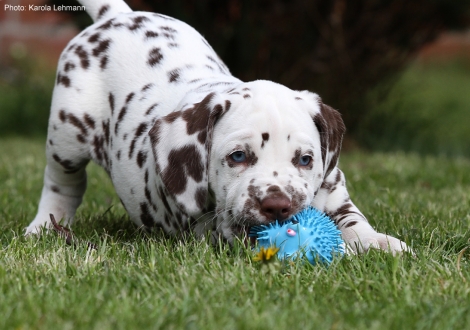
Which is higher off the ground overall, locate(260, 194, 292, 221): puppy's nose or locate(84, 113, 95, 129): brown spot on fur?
locate(260, 194, 292, 221): puppy's nose

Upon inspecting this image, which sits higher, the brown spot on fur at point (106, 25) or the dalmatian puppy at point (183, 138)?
the brown spot on fur at point (106, 25)

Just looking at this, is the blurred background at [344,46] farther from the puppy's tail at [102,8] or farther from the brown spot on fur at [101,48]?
the brown spot on fur at [101,48]

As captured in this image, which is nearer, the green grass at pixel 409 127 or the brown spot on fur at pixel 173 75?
the brown spot on fur at pixel 173 75

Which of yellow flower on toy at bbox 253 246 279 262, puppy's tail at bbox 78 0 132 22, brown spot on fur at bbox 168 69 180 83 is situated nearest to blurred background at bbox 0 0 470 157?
puppy's tail at bbox 78 0 132 22

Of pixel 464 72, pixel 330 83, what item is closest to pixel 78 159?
pixel 330 83

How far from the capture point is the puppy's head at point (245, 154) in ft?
11.4

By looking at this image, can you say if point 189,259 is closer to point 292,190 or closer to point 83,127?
point 292,190

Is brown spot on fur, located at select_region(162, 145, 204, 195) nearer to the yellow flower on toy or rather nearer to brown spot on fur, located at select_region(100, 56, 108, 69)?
the yellow flower on toy

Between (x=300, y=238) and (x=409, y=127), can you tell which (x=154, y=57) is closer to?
(x=300, y=238)

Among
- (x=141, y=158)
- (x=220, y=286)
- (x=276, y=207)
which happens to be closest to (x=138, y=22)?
(x=141, y=158)

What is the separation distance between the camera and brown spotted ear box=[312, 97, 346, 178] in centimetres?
390

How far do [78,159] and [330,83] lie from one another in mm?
6165

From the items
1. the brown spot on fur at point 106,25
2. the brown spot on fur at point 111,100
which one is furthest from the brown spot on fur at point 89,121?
the brown spot on fur at point 106,25

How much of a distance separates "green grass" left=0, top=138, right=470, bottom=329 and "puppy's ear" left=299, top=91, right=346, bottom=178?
0.61 m
